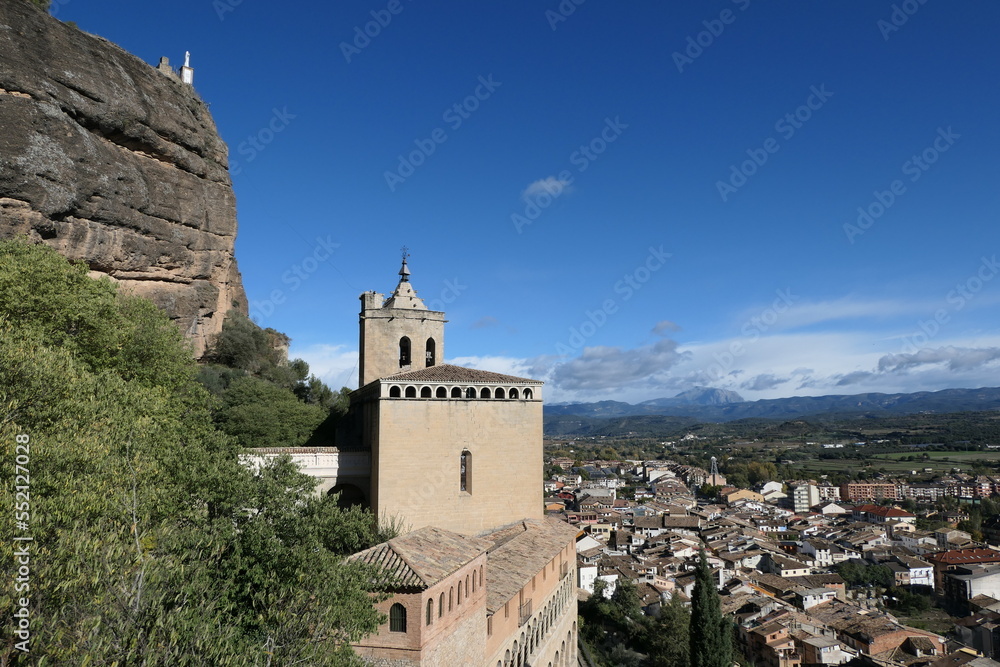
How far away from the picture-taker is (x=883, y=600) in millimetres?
54938

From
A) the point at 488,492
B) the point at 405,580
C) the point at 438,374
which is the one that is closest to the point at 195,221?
the point at 438,374

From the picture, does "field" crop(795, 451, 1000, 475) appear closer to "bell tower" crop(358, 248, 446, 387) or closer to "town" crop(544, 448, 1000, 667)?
"town" crop(544, 448, 1000, 667)

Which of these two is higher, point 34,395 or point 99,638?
point 34,395

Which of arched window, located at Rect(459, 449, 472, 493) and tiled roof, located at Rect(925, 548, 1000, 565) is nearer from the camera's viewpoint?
arched window, located at Rect(459, 449, 472, 493)

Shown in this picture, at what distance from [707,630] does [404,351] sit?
675 inches

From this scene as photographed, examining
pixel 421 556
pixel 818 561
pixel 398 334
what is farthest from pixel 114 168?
pixel 818 561

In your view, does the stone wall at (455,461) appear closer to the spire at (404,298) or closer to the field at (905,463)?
the spire at (404,298)

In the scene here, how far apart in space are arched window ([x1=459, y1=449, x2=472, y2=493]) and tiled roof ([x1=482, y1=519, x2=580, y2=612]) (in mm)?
1396

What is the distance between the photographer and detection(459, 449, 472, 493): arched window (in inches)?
738

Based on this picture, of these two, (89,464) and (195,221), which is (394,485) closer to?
(89,464)

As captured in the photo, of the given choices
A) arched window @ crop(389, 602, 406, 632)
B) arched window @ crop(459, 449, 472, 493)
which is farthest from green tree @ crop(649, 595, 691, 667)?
arched window @ crop(389, 602, 406, 632)

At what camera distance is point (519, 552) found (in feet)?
54.5

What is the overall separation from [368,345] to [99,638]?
17.0 metres

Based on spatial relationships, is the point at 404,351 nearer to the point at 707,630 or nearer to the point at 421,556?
the point at 421,556
